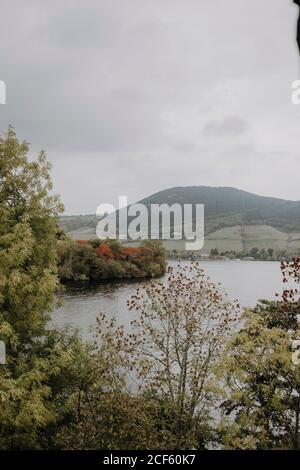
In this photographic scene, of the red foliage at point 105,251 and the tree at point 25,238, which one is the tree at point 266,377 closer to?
the tree at point 25,238

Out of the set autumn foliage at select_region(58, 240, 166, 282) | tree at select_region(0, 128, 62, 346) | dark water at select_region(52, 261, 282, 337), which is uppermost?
tree at select_region(0, 128, 62, 346)

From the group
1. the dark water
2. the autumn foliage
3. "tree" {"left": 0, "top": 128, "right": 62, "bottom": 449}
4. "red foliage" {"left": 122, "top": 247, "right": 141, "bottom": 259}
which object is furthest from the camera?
"red foliage" {"left": 122, "top": 247, "right": 141, "bottom": 259}

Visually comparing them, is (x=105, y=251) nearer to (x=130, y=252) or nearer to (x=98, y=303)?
(x=130, y=252)

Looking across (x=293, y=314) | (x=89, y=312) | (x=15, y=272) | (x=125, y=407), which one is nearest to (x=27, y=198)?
(x=15, y=272)

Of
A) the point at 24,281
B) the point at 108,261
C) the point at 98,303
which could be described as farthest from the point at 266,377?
the point at 108,261

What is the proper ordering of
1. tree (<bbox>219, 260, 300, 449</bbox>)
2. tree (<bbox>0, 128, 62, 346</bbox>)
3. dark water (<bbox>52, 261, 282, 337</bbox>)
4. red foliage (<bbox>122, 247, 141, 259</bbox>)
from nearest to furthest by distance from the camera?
1. tree (<bbox>219, 260, 300, 449</bbox>)
2. tree (<bbox>0, 128, 62, 346</bbox>)
3. dark water (<bbox>52, 261, 282, 337</bbox>)
4. red foliage (<bbox>122, 247, 141, 259</bbox>)

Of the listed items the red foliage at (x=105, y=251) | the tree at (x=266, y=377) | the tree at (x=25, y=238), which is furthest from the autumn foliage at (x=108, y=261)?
the tree at (x=266, y=377)

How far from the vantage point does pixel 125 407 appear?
12.4 meters

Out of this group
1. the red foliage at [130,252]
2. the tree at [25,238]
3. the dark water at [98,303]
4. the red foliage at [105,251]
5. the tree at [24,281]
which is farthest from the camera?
the red foliage at [130,252]

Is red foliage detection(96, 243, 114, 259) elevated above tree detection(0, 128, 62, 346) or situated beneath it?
situated beneath

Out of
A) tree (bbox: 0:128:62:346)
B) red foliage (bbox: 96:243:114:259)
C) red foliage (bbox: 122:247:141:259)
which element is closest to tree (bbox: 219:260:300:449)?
tree (bbox: 0:128:62:346)

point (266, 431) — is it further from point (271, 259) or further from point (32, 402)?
point (271, 259)

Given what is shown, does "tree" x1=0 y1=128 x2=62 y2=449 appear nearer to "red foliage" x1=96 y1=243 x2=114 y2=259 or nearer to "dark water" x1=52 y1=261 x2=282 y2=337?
"dark water" x1=52 y1=261 x2=282 y2=337

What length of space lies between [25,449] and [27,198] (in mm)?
7986
